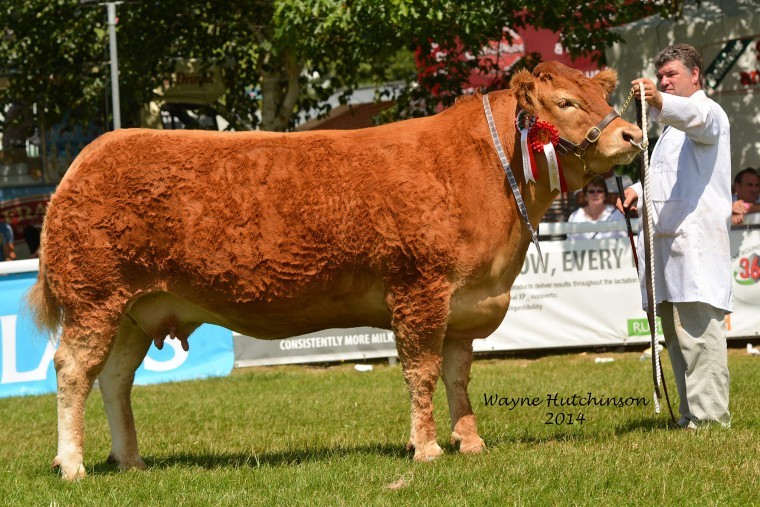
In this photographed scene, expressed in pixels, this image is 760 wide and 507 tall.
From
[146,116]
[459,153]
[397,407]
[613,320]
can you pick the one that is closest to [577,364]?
[613,320]

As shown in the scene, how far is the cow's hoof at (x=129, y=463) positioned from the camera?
20.6ft

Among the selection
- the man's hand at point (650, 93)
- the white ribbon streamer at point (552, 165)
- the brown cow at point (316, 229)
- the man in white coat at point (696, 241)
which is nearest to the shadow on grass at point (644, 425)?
the man in white coat at point (696, 241)

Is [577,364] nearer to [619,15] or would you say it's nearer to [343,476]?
[619,15]

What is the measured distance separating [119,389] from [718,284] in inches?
145

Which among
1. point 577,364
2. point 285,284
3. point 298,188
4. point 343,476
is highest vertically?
point 298,188

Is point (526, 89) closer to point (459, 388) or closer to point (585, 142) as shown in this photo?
point (585, 142)

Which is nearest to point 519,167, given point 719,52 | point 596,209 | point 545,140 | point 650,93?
point 545,140

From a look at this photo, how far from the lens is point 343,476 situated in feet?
18.4

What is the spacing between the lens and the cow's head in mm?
5797

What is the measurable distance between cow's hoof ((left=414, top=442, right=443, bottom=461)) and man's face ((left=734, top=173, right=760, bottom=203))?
7.60 metres

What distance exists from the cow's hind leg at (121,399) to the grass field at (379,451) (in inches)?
5.7

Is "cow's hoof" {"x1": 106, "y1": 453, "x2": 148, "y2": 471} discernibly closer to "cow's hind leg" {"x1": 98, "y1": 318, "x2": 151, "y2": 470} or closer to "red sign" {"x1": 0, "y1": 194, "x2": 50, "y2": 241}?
"cow's hind leg" {"x1": 98, "y1": 318, "x2": 151, "y2": 470}

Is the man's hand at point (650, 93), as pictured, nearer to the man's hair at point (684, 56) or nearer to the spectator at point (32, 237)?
the man's hair at point (684, 56)

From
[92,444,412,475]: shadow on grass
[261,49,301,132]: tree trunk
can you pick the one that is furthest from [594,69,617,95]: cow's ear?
[261,49,301,132]: tree trunk
